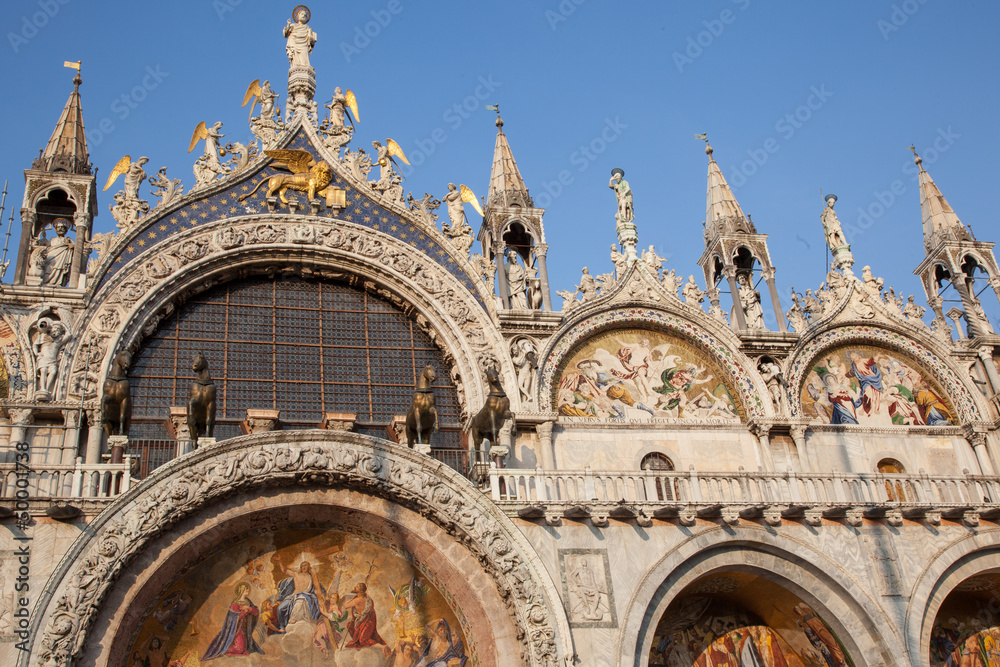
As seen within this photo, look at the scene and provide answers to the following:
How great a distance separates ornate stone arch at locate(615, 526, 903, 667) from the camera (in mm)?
16656

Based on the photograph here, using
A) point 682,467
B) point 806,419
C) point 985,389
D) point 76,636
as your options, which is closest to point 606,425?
point 682,467

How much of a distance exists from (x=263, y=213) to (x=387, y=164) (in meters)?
2.82

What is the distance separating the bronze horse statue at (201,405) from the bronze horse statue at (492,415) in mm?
4366

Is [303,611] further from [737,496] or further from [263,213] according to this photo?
[263,213]

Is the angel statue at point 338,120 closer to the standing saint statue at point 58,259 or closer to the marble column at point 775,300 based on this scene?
the standing saint statue at point 58,259

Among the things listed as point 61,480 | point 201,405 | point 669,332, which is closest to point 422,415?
point 201,405

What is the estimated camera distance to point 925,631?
17219 millimetres

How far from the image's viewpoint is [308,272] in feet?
67.2

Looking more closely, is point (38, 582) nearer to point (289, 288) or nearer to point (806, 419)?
point (289, 288)

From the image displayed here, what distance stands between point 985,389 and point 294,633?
14878mm

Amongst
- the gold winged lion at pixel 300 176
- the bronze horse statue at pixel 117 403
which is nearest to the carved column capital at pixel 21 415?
the bronze horse statue at pixel 117 403

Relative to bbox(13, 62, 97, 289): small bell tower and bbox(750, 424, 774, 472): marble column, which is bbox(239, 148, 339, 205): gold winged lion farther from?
bbox(750, 424, 774, 472): marble column

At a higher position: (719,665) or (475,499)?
(475,499)

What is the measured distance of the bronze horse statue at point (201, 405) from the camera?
16281mm
